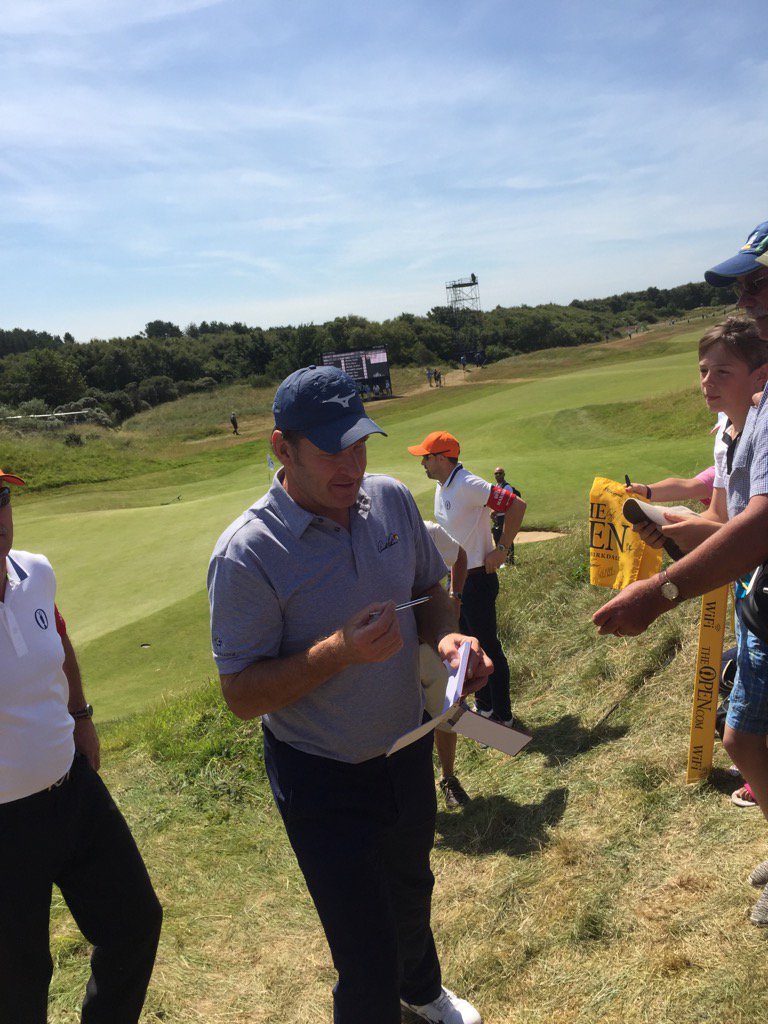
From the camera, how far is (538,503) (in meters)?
13.8

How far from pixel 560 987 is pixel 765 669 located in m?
1.33

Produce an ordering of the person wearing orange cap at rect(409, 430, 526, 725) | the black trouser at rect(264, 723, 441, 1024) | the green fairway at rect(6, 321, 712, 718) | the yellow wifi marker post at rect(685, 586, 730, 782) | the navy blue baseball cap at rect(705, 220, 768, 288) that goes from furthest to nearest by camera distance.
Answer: the green fairway at rect(6, 321, 712, 718)
the person wearing orange cap at rect(409, 430, 526, 725)
the yellow wifi marker post at rect(685, 586, 730, 782)
the navy blue baseball cap at rect(705, 220, 768, 288)
the black trouser at rect(264, 723, 441, 1024)

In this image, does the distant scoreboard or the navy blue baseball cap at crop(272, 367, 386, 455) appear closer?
the navy blue baseball cap at crop(272, 367, 386, 455)

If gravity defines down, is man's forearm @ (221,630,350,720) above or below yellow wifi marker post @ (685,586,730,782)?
above

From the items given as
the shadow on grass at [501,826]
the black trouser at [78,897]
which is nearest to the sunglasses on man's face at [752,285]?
the shadow on grass at [501,826]

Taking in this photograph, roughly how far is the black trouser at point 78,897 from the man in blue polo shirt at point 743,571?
186 cm

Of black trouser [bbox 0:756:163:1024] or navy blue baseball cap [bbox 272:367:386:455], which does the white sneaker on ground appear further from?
navy blue baseball cap [bbox 272:367:386:455]

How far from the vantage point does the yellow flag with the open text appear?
488 cm

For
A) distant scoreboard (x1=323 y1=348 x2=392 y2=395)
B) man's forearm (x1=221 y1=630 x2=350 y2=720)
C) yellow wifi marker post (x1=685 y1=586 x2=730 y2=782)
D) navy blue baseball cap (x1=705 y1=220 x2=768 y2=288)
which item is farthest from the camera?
distant scoreboard (x1=323 y1=348 x2=392 y2=395)

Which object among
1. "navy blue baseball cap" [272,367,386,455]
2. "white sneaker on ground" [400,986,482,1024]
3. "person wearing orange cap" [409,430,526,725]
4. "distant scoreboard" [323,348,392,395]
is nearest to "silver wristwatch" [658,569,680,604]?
"navy blue baseball cap" [272,367,386,455]

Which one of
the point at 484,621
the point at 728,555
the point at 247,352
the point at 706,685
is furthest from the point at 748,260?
the point at 247,352

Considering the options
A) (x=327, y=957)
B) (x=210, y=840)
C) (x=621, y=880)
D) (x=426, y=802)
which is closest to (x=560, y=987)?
(x=621, y=880)

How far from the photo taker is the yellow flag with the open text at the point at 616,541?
488 centimetres

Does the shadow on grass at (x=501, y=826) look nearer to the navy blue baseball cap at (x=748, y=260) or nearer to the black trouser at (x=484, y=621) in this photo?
the black trouser at (x=484, y=621)
